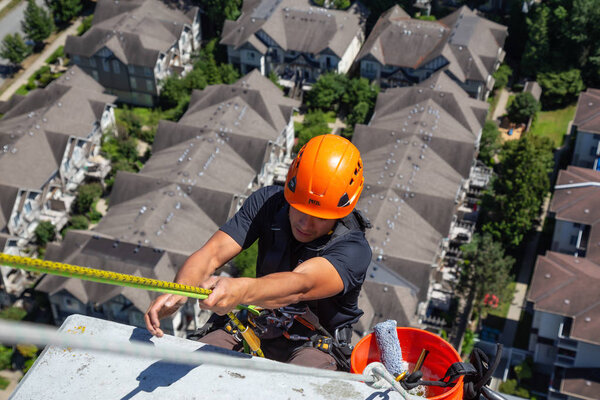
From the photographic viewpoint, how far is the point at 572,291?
41.6m

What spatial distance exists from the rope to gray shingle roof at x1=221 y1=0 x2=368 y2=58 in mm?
62124

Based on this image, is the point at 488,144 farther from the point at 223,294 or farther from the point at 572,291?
A: the point at 223,294

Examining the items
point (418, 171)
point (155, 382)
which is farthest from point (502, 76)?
point (155, 382)

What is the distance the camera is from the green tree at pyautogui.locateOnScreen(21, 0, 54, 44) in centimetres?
7500

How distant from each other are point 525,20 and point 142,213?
158 feet

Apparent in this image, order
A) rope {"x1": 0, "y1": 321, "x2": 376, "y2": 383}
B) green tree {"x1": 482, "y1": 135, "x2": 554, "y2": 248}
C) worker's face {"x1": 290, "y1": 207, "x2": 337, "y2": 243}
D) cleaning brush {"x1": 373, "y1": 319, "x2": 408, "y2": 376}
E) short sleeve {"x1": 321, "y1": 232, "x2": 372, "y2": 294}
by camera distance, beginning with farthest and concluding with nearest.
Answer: green tree {"x1": 482, "y1": 135, "x2": 554, "y2": 248} → worker's face {"x1": 290, "y1": 207, "x2": 337, "y2": 243} → short sleeve {"x1": 321, "y1": 232, "x2": 372, "y2": 294} → cleaning brush {"x1": 373, "y1": 319, "x2": 408, "y2": 376} → rope {"x1": 0, "y1": 321, "x2": 376, "y2": 383}

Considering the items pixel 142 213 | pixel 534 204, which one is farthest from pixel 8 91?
pixel 534 204

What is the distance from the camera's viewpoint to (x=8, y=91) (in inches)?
2825

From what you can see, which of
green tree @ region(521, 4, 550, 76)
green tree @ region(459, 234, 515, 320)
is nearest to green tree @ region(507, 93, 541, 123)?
green tree @ region(521, 4, 550, 76)

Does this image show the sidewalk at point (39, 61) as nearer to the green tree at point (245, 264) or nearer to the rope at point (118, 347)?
the green tree at point (245, 264)

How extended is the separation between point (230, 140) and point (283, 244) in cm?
4426

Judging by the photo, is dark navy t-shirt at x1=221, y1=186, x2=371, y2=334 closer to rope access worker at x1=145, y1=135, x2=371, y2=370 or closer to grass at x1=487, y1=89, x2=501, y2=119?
rope access worker at x1=145, y1=135, x2=371, y2=370

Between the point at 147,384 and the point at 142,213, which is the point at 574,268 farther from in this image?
the point at 147,384

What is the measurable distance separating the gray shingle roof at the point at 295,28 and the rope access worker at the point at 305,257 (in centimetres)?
5822
